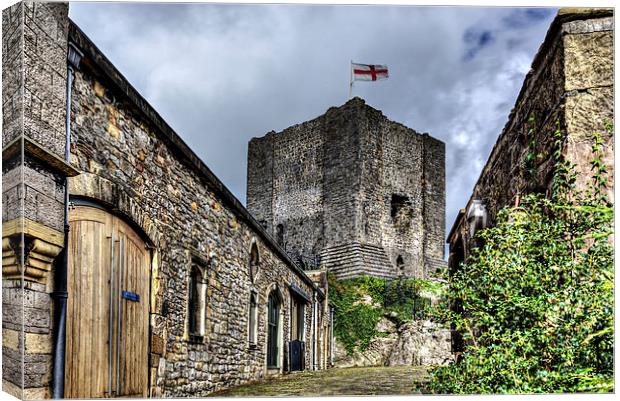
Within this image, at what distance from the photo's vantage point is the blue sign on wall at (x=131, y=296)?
537 cm

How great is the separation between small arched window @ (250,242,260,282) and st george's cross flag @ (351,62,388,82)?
11.2ft

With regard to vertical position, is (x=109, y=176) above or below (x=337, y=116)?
below

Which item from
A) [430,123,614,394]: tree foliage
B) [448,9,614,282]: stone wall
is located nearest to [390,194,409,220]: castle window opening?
[448,9,614,282]: stone wall

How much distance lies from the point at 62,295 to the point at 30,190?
0.75 metres

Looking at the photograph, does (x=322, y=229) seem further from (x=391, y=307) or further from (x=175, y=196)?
(x=175, y=196)

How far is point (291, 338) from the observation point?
43.8 feet

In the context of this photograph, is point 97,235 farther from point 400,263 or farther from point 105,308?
point 400,263

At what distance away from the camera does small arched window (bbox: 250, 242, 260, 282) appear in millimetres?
9711

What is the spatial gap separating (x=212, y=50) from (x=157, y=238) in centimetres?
180

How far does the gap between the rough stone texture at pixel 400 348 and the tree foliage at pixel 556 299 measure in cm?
1301

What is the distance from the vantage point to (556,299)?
4320mm

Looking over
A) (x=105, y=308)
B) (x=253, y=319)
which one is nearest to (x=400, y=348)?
(x=253, y=319)

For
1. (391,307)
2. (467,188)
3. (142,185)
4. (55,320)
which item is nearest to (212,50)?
(142,185)

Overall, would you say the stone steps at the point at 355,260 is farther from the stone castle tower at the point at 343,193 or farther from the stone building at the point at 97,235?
the stone building at the point at 97,235
